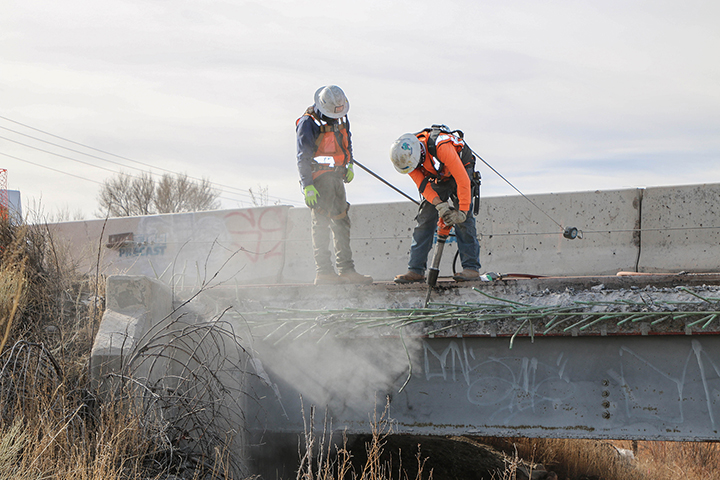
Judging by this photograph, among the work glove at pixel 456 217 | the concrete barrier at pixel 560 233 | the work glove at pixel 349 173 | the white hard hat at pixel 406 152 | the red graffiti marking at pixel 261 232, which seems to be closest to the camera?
the work glove at pixel 456 217

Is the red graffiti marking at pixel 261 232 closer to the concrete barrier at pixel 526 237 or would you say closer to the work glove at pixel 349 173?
the concrete barrier at pixel 526 237

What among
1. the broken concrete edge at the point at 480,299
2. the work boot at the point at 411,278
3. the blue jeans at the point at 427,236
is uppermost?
the blue jeans at the point at 427,236

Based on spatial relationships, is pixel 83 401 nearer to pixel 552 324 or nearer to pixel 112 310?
pixel 112 310

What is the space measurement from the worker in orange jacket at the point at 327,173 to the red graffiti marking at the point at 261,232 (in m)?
3.66

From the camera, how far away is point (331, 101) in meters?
5.54

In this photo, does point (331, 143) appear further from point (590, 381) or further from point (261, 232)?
point (261, 232)

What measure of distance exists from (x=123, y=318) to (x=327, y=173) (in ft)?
7.80

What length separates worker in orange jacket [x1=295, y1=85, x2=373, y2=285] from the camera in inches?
219

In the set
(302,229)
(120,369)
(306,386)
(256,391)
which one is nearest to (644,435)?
(306,386)

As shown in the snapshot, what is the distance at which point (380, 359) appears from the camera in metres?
4.39

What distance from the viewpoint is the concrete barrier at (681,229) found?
7672 mm

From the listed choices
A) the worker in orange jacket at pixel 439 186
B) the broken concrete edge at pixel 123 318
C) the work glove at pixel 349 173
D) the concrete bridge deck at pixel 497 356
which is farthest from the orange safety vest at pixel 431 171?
the broken concrete edge at pixel 123 318

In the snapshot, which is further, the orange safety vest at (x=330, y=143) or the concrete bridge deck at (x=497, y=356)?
the orange safety vest at (x=330, y=143)

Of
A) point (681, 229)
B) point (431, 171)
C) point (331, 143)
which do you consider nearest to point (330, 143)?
point (331, 143)
